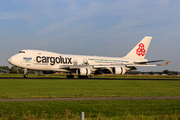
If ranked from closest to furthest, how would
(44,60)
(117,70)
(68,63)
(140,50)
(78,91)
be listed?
(78,91), (44,60), (68,63), (117,70), (140,50)

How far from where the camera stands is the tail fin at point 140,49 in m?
70.7

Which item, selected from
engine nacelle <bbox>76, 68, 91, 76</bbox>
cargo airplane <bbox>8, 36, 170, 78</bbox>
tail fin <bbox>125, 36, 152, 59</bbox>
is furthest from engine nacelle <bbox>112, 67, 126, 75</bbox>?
tail fin <bbox>125, 36, 152, 59</bbox>

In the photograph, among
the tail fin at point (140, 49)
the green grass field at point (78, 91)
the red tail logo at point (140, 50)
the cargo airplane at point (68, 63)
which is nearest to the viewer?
the green grass field at point (78, 91)

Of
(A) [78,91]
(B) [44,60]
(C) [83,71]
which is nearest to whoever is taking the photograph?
(A) [78,91]

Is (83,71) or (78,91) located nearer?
(78,91)

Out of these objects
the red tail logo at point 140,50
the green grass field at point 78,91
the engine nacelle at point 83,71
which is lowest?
the green grass field at point 78,91

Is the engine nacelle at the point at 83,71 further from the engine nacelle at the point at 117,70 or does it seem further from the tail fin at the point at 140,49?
the tail fin at the point at 140,49

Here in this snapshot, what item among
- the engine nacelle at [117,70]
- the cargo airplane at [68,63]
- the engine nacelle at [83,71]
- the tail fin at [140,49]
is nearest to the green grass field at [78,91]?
the cargo airplane at [68,63]

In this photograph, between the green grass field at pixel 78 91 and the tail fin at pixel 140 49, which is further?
the tail fin at pixel 140 49

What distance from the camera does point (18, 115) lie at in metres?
11.6

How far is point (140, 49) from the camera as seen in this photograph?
71188 millimetres

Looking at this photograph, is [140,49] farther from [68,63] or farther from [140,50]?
[68,63]

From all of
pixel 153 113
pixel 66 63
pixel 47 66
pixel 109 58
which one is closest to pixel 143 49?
pixel 109 58

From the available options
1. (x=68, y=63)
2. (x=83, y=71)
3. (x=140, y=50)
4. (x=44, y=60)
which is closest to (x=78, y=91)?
(x=44, y=60)
